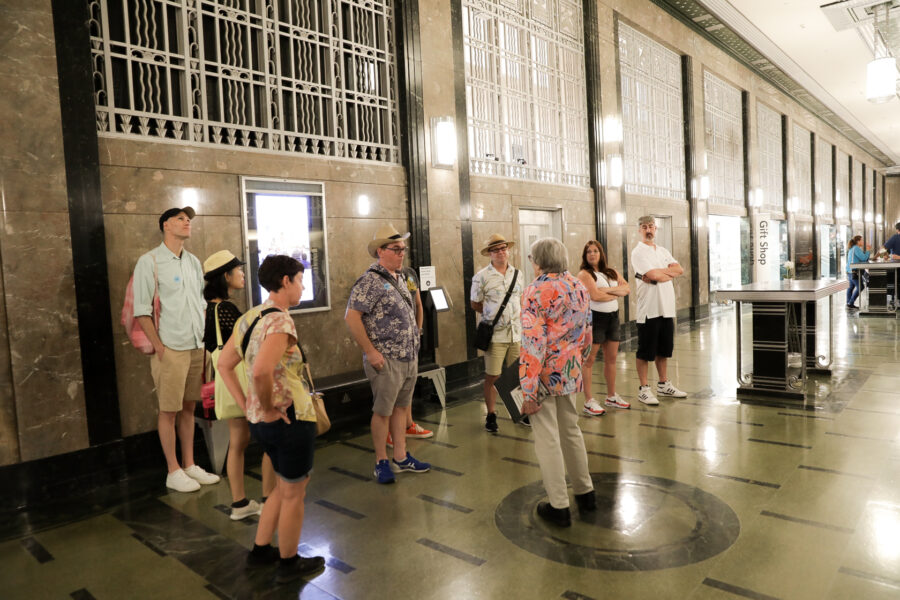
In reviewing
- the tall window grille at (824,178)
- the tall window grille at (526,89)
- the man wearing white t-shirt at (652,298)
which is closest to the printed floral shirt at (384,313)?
the man wearing white t-shirt at (652,298)

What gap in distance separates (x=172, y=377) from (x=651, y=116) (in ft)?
31.1

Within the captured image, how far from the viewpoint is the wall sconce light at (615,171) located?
29.9ft

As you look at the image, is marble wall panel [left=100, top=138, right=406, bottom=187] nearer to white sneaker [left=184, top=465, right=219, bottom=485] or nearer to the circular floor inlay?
white sneaker [left=184, top=465, right=219, bottom=485]

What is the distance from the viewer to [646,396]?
17.4ft

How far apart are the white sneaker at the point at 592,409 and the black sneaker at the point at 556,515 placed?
6.46 ft

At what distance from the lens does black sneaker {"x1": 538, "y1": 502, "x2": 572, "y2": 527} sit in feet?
9.79

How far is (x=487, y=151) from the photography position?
7188 mm

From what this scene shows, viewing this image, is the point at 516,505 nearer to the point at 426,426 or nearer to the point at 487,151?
the point at 426,426

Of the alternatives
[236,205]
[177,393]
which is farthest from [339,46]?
[177,393]

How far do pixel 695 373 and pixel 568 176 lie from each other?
3.44m

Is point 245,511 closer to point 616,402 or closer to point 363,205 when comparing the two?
point 363,205

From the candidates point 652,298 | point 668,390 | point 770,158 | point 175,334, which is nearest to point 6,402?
point 175,334

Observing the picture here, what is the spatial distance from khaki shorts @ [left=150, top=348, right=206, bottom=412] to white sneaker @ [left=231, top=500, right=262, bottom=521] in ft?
2.89

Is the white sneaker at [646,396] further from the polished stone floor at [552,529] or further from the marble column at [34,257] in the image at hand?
the marble column at [34,257]
